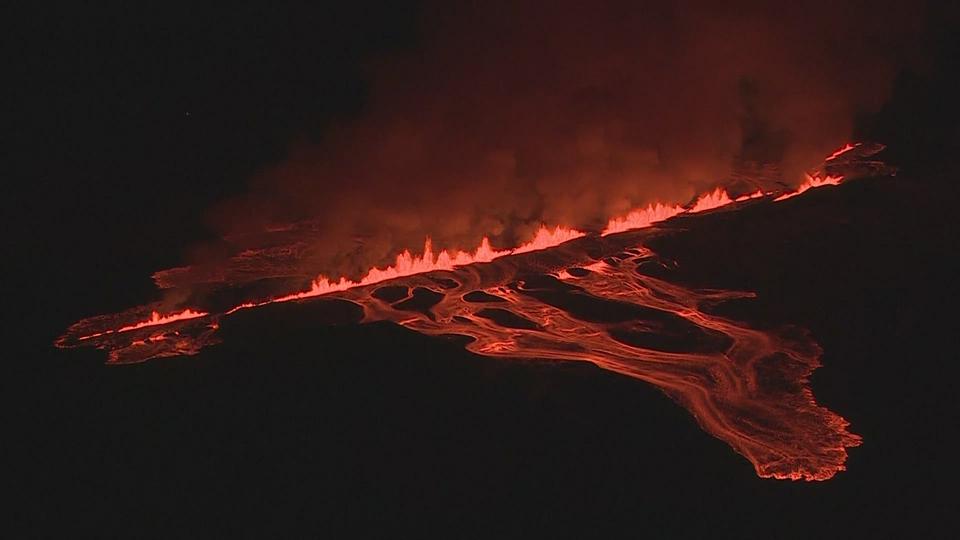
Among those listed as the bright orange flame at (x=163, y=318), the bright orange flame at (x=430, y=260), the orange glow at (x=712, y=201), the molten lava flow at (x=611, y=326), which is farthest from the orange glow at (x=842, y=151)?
the bright orange flame at (x=163, y=318)

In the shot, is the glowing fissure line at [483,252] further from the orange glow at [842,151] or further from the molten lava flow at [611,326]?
the orange glow at [842,151]

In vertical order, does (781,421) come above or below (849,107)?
below

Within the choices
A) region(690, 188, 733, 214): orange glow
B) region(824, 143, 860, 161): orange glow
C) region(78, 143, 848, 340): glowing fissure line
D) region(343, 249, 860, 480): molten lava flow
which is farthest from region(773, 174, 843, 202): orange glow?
region(343, 249, 860, 480): molten lava flow

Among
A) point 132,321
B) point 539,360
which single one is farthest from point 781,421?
point 132,321

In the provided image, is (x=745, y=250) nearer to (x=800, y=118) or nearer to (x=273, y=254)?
(x=800, y=118)

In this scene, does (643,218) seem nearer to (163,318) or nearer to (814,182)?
(814,182)

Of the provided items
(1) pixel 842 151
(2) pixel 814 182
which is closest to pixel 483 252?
(2) pixel 814 182
